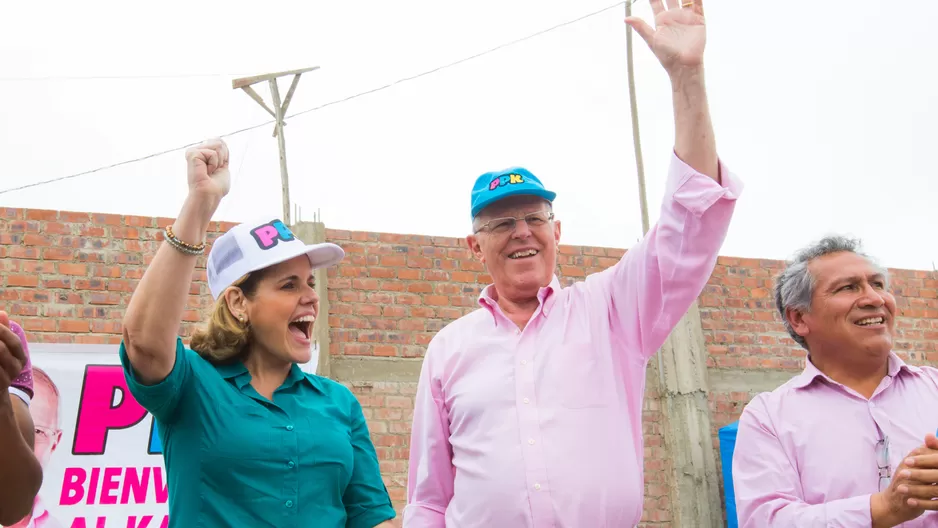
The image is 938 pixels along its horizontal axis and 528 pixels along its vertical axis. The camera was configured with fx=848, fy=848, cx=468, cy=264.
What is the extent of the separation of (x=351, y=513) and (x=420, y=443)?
0.27 m

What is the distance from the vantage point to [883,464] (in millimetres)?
2342

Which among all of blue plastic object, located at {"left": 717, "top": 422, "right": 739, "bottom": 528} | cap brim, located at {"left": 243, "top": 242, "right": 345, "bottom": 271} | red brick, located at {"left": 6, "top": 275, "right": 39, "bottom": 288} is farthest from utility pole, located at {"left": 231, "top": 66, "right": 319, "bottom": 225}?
cap brim, located at {"left": 243, "top": 242, "right": 345, "bottom": 271}

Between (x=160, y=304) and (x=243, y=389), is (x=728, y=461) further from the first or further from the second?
(x=160, y=304)

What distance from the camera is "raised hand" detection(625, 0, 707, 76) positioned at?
189cm

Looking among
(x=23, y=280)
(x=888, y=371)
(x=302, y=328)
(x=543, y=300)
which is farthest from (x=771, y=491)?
(x=23, y=280)

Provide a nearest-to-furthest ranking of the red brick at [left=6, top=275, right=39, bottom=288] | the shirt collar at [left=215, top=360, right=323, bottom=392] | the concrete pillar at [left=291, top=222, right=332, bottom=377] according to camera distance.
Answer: the shirt collar at [left=215, top=360, right=323, bottom=392] < the red brick at [left=6, top=275, right=39, bottom=288] < the concrete pillar at [left=291, top=222, right=332, bottom=377]

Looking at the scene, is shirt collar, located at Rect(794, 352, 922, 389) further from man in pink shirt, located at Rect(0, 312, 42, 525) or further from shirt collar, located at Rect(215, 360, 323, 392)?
man in pink shirt, located at Rect(0, 312, 42, 525)

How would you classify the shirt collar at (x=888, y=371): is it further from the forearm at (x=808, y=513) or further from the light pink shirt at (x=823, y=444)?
the forearm at (x=808, y=513)

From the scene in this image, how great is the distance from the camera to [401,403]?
6031 mm

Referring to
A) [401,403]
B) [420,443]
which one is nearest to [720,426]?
[401,403]

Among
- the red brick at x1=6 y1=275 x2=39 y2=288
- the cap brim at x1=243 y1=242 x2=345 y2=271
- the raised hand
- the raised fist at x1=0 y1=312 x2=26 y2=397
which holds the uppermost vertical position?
the red brick at x1=6 y1=275 x2=39 y2=288

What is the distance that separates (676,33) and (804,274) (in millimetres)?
1151

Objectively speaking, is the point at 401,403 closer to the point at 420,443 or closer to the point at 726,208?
the point at 420,443

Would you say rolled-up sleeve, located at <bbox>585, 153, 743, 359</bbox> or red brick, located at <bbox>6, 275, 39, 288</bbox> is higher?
red brick, located at <bbox>6, 275, 39, 288</bbox>
